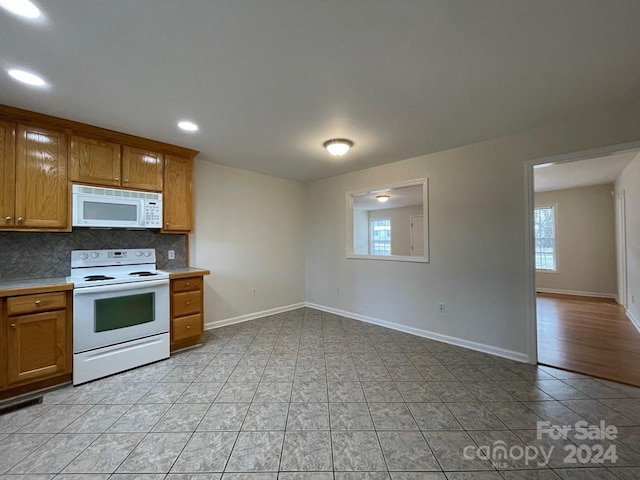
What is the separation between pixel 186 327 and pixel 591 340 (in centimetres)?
512

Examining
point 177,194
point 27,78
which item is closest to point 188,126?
point 177,194

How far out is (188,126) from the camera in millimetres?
2668

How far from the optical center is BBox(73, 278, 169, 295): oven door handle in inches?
92.2

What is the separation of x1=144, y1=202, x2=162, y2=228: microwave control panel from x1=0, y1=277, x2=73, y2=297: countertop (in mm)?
951

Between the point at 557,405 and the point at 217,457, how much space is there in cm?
252

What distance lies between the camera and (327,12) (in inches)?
53.2

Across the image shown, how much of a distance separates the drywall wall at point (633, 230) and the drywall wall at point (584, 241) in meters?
1.51

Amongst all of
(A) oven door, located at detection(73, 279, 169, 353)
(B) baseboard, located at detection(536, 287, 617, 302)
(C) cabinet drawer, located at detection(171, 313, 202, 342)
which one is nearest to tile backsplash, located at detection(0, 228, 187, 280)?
(A) oven door, located at detection(73, 279, 169, 353)

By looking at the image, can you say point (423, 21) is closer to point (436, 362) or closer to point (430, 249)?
point (430, 249)

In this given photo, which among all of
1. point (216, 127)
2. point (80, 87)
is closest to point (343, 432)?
point (216, 127)

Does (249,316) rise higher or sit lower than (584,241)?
lower

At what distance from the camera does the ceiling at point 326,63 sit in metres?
1.36

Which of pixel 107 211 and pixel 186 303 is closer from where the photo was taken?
pixel 107 211

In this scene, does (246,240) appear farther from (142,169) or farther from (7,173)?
(7,173)
